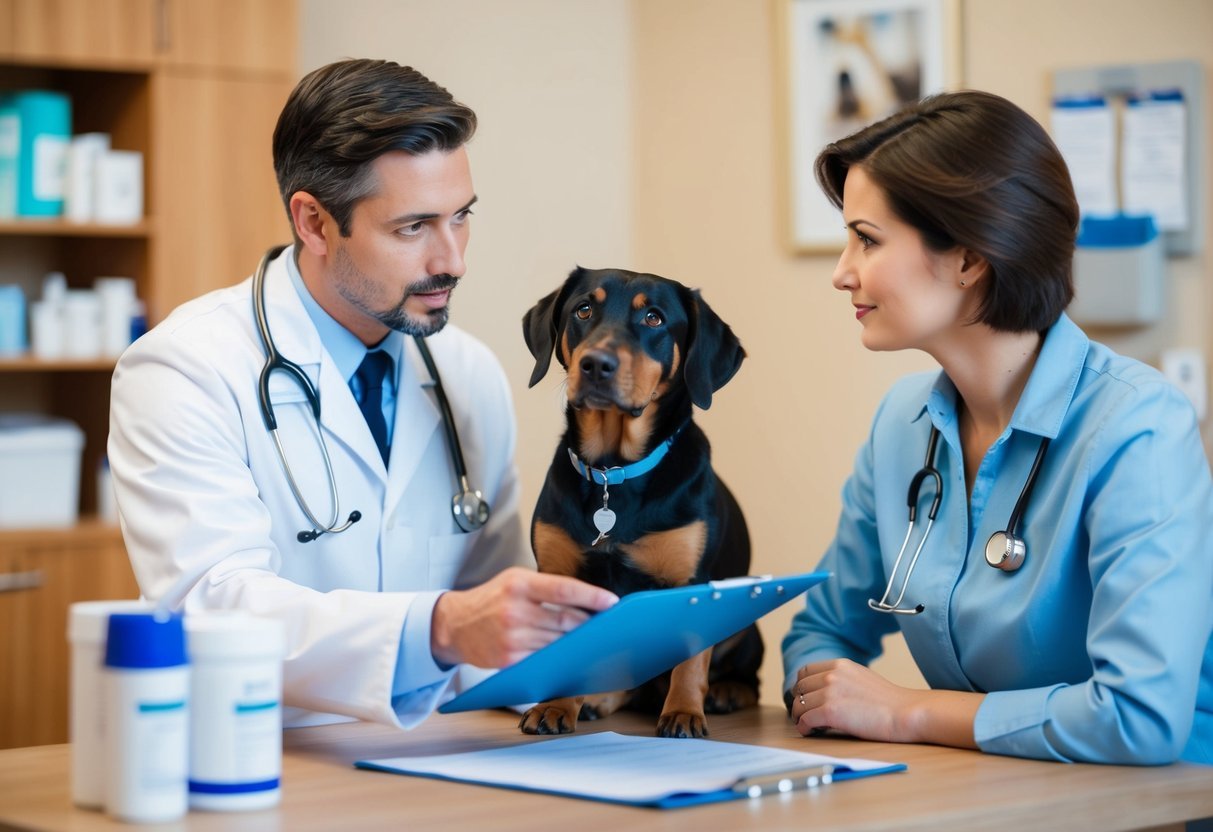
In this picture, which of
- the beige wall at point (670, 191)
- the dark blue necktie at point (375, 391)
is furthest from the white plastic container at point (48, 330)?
the dark blue necktie at point (375, 391)

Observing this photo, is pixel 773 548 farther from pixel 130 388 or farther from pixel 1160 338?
pixel 130 388

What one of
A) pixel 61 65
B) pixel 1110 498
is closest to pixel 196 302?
pixel 1110 498

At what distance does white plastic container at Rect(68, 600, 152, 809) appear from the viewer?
120 centimetres

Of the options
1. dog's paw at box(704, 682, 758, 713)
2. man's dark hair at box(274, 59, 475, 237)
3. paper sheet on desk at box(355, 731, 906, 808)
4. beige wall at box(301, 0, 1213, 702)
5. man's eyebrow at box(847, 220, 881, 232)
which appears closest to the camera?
paper sheet on desk at box(355, 731, 906, 808)

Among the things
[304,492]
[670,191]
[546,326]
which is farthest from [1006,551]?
[670,191]

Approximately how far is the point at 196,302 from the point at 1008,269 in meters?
1.16

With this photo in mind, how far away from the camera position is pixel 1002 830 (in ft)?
4.14

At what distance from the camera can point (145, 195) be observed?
11.5ft

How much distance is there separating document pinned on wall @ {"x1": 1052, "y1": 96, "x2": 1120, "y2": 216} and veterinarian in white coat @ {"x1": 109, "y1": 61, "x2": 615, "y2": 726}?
189cm

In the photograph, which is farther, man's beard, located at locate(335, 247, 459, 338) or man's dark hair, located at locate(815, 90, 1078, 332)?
man's beard, located at locate(335, 247, 459, 338)

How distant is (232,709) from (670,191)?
3.42 metres

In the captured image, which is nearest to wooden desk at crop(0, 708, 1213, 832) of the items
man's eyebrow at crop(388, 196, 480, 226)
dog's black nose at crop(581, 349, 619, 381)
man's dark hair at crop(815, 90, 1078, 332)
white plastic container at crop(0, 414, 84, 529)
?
dog's black nose at crop(581, 349, 619, 381)

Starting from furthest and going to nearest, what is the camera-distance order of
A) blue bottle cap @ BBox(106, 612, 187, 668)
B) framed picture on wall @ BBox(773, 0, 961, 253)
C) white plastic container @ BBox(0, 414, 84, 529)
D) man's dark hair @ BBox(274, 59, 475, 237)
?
framed picture on wall @ BBox(773, 0, 961, 253)
white plastic container @ BBox(0, 414, 84, 529)
man's dark hair @ BBox(274, 59, 475, 237)
blue bottle cap @ BBox(106, 612, 187, 668)

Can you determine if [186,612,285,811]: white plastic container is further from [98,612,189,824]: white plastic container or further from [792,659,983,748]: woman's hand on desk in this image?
[792,659,983,748]: woman's hand on desk
